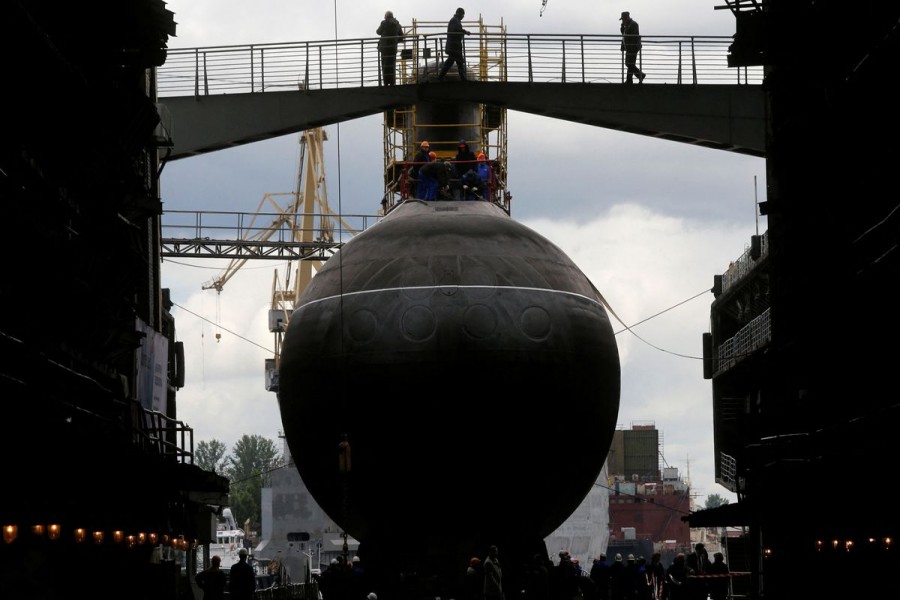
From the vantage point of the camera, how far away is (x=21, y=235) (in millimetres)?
23828

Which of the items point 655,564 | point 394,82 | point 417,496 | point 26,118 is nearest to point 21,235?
point 26,118

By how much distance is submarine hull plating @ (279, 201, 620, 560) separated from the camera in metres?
33.8

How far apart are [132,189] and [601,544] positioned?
164ft

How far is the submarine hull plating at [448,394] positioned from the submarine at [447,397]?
0.04m

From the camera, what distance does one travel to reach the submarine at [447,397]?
3388 cm

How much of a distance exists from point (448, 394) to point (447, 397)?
0.06 metres

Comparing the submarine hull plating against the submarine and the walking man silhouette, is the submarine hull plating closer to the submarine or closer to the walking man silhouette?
the submarine

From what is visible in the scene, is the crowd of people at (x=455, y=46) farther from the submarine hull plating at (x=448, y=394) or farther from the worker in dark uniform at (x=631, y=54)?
the submarine hull plating at (x=448, y=394)

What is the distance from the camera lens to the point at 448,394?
1328 inches

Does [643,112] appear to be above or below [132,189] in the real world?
above

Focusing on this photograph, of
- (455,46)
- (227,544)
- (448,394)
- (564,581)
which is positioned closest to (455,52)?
(455,46)

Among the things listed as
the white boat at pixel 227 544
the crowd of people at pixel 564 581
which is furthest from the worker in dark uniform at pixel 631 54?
the white boat at pixel 227 544

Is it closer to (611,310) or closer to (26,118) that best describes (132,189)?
(26,118)

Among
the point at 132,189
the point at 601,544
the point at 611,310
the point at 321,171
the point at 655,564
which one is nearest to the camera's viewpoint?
the point at 132,189
